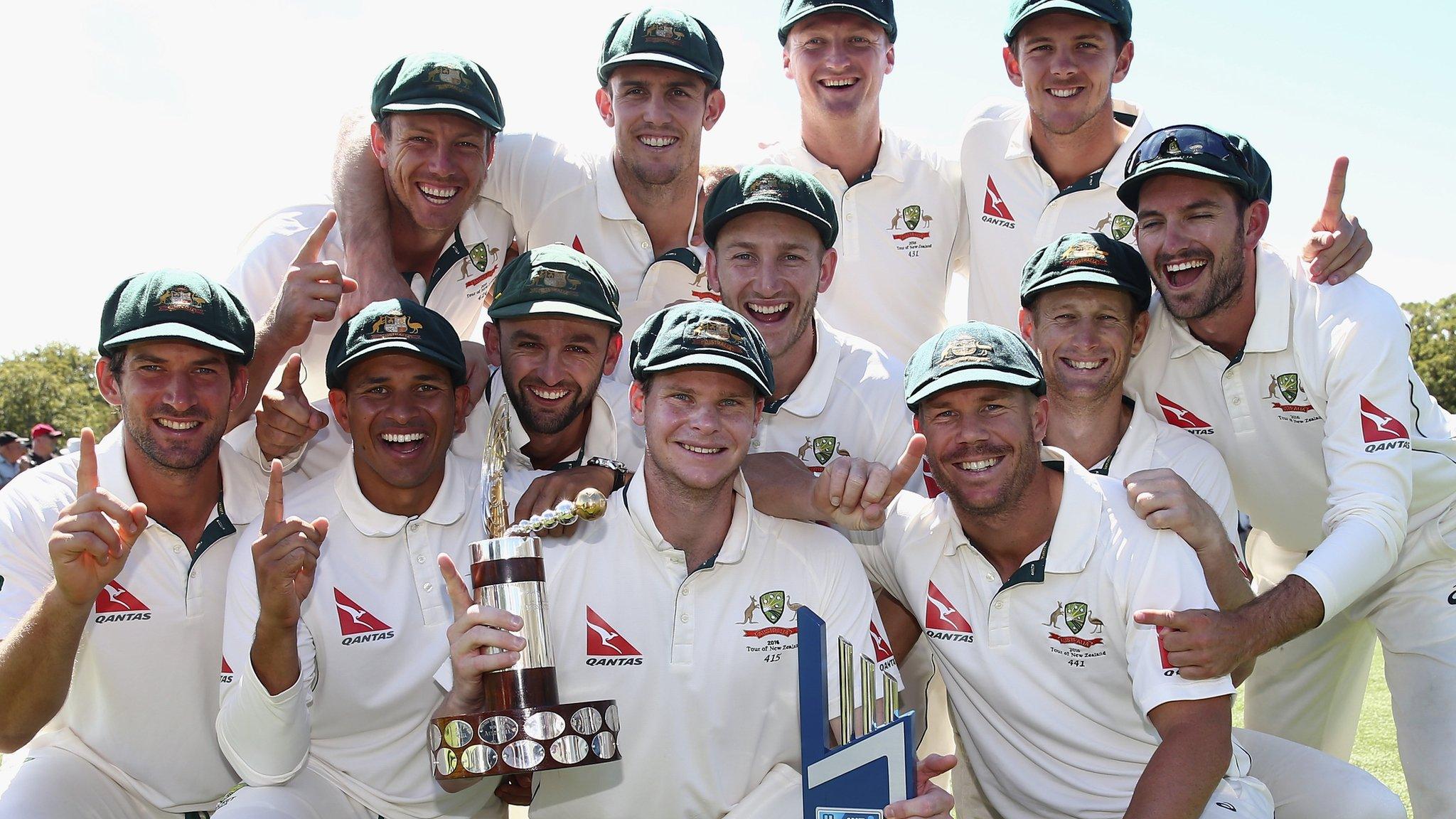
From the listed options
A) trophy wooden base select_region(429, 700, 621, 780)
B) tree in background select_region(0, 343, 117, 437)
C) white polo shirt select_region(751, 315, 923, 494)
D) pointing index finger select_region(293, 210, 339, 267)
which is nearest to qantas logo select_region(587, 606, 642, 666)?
trophy wooden base select_region(429, 700, 621, 780)

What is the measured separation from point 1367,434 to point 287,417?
423 centimetres

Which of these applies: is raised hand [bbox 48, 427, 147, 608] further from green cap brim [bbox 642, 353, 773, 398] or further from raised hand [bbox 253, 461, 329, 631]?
green cap brim [bbox 642, 353, 773, 398]

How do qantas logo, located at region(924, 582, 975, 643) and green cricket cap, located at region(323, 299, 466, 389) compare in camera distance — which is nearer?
qantas logo, located at region(924, 582, 975, 643)

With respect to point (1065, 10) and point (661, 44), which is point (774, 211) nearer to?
point (661, 44)

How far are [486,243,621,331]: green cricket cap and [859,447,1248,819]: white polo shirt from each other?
169cm

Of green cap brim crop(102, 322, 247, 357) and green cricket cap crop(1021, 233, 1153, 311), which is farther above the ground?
green cricket cap crop(1021, 233, 1153, 311)

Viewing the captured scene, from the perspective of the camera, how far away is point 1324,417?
4996 millimetres

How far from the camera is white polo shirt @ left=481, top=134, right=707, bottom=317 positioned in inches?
230

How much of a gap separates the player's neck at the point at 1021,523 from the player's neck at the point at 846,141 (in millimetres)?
2432

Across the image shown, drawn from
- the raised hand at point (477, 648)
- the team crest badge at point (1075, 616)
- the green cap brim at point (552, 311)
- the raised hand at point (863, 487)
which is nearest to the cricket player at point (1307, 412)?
the team crest badge at point (1075, 616)

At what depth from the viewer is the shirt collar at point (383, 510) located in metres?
4.47

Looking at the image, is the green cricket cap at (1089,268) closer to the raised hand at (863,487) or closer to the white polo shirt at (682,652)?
the raised hand at (863,487)

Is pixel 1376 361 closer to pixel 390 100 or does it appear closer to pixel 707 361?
pixel 707 361

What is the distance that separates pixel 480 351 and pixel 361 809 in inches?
77.8
